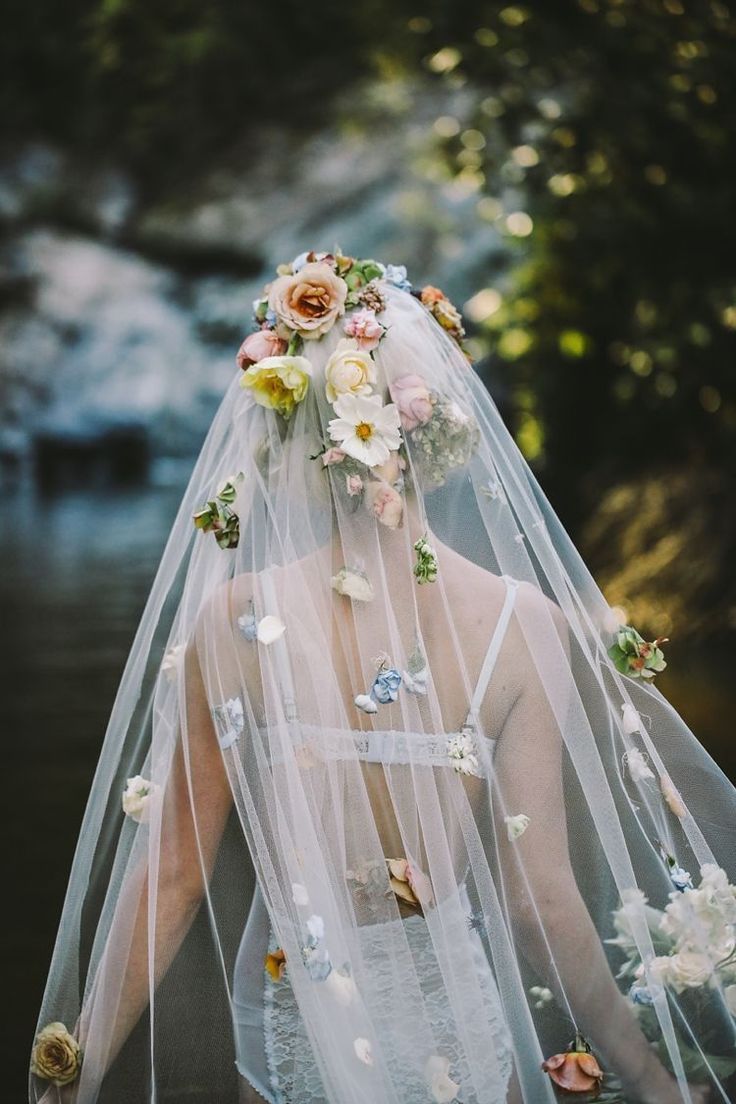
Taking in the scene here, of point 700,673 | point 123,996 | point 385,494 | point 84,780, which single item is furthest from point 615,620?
point 700,673

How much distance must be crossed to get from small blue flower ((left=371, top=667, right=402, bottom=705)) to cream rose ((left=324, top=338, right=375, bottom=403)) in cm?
29

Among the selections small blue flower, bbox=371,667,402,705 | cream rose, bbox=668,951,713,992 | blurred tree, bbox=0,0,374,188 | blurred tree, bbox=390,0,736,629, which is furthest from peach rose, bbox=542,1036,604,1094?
blurred tree, bbox=0,0,374,188

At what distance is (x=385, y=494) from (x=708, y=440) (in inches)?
149

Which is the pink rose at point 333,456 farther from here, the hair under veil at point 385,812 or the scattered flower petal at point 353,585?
the scattered flower petal at point 353,585

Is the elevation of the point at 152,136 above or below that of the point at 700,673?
above

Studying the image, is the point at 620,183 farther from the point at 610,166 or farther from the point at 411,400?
the point at 411,400

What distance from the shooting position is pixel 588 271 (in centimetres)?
415

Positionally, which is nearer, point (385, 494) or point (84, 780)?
point (385, 494)

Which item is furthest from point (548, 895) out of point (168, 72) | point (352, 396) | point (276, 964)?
point (168, 72)

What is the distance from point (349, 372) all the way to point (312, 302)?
112 mm

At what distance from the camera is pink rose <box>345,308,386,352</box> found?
1.23 m

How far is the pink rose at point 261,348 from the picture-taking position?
1.28 m

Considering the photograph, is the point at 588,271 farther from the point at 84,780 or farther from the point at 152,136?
the point at 152,136

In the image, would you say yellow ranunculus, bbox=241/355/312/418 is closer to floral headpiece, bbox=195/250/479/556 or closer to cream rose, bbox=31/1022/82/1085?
floral headpiece, bbox=195/250/479/556
